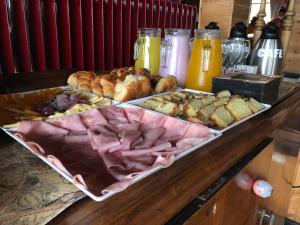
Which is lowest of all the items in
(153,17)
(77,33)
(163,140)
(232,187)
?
(232,187)

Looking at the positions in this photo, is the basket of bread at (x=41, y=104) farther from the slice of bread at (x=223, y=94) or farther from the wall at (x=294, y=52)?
the wall at (x=294, y=52)

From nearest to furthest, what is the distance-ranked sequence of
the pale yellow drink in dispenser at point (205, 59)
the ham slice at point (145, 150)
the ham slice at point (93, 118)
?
the ham slice at point (145, 150), the ham slice at point (93, 118), the pale yellow drink in dispenser at point (205, 59)

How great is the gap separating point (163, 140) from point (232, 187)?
0.19m

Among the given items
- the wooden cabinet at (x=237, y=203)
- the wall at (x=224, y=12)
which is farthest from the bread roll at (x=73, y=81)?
the wall at (x=224, y=12)

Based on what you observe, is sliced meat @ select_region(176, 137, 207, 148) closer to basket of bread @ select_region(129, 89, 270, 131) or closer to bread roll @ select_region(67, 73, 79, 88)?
basket of bread @ select_region(129, 89, 270, 131)

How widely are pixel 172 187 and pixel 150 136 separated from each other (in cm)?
12

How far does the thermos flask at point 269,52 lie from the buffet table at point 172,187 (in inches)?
22.2

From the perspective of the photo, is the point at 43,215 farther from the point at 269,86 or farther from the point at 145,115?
the point at 269,86

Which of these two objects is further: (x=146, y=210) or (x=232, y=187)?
(x=232, y=187)

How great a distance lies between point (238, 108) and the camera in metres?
0.68

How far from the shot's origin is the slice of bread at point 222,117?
612mm

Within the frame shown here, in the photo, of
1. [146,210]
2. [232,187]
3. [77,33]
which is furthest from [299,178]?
[77,33]

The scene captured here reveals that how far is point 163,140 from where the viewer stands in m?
0.49

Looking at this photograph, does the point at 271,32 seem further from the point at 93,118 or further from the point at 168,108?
Result: the point at 93,118
